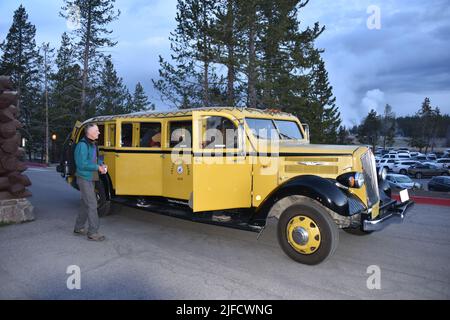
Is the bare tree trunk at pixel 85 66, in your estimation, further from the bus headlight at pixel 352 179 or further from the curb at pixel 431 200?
the bus headlight at pixel 352 179

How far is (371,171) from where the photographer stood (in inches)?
218

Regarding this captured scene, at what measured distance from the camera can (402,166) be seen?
37.3 m

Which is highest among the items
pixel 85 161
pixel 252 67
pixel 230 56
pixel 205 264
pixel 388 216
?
pixel 230 56

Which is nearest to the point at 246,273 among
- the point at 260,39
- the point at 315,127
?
the point at 260,39

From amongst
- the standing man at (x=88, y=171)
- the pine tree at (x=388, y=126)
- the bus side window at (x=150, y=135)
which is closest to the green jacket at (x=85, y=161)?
the standing man at (x=88, y=171)

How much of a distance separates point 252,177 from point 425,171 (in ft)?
109

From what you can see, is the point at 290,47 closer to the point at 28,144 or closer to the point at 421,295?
the point at 421,295

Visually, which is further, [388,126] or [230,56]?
[388,126]

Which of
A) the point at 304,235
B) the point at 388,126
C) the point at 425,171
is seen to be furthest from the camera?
the point at 388,126

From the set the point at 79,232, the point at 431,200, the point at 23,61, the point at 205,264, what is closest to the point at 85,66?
the point at 23,61

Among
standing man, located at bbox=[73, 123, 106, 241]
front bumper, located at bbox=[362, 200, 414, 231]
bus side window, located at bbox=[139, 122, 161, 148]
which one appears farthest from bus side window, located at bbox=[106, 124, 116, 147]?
front bumper, located at bbox=[362, 200, 414, 231]

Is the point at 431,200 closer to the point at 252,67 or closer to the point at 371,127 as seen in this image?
the point at 252,67

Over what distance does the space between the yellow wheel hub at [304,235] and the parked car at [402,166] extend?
35806 millimetres

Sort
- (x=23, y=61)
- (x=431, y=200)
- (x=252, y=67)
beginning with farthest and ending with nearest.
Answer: (x=23, y=61)
(x=252, y=67)
(x=431, y=200)
